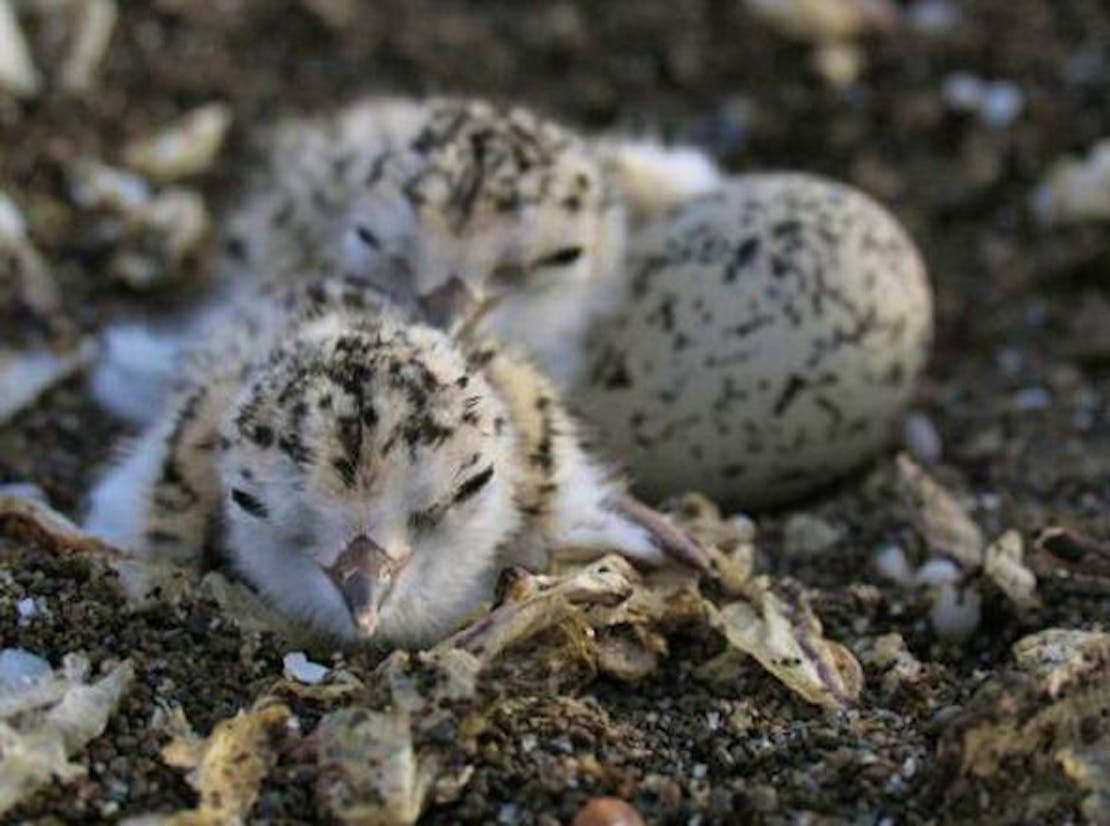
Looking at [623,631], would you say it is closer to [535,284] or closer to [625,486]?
[625,486]

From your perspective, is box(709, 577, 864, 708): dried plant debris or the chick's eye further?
the chick's eye

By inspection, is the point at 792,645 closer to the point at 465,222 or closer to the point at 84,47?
the point at 465,222

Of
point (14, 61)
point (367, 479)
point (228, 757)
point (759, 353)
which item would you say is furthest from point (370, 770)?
point (14, 61)

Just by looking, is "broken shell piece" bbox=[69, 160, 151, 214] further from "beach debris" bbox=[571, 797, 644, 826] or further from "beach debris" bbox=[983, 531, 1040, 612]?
"beach debris" bbox=[571, 797, 644, 826]

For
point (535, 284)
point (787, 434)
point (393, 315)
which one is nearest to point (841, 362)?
point (787, 434)

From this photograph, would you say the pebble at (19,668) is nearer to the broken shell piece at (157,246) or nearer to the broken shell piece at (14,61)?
the broken shell piece at (157,246)

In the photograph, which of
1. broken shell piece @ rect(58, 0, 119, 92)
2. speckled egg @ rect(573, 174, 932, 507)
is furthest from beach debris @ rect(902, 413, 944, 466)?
broken shell piece @ rect(58, 0, 119, 92)

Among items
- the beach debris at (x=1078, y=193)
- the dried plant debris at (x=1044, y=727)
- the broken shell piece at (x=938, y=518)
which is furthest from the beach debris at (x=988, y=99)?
the dried plant debris at (x=1044, y=727)
